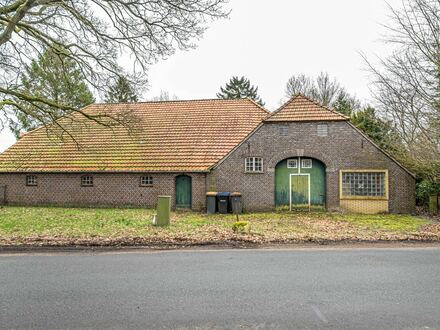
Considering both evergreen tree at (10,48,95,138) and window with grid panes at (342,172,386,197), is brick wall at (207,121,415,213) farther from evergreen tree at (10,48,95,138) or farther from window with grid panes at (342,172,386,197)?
evergreen tree at (10,48,95,138)

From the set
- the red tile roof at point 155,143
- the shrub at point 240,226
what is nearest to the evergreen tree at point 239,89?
the red tile roof at point 155,143

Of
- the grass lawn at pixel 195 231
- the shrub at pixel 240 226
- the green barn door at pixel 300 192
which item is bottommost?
the grass lawn at pixel 195 231

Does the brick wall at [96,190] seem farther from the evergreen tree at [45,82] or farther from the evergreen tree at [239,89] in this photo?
the evergreen tree at [239,89]

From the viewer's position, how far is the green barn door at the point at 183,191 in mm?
21047

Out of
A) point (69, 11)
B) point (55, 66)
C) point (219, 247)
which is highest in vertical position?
point (69, 11)

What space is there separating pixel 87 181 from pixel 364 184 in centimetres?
1602

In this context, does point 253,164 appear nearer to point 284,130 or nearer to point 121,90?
point 284,130

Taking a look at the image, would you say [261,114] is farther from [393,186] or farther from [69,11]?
[69,11]

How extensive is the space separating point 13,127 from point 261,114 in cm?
1485

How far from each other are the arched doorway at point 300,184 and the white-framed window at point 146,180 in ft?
23.9

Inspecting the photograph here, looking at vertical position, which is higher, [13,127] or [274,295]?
[13,127]

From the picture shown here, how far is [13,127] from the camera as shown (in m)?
14.9

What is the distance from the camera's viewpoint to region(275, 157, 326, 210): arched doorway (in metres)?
19.9

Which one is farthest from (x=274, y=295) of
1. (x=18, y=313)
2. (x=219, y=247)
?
(x=219, y=247)
